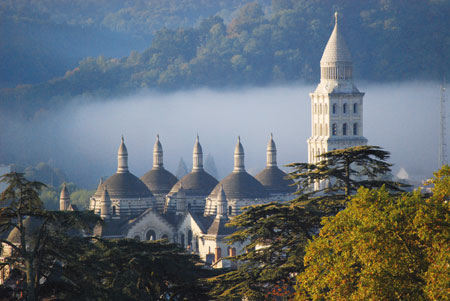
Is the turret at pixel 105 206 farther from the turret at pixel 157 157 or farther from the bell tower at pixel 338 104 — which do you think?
the bell tower at pixel 338 104

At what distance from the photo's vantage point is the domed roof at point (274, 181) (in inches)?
4926

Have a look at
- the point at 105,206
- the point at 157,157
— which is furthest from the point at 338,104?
the point at 105,206

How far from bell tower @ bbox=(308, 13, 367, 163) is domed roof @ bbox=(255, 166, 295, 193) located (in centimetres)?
1060

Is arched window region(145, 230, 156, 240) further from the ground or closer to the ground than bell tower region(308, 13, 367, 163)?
closer to the ground

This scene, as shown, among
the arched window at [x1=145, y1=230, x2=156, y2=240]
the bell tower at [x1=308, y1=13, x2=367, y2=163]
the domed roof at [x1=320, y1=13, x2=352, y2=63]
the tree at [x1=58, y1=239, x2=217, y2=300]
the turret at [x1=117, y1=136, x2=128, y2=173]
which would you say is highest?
the domed roof at [x1=320, y1=13, x2=352, y2=63]

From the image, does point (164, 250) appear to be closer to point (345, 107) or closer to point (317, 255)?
point (317, 255)

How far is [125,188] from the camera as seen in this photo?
12419cm

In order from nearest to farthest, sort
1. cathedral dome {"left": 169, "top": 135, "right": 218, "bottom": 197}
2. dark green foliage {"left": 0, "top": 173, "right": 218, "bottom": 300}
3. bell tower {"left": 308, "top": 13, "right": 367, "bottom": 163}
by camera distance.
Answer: dark green foliage {"left": 0, "top": 173, "right": 218, "bottom": 300}, cathedral dome {"left": 169, "top": 135, "right": 218, "bottom": 197}, bell tower {"left": 308, "top": 13, "right": 367, "bottom": 163}

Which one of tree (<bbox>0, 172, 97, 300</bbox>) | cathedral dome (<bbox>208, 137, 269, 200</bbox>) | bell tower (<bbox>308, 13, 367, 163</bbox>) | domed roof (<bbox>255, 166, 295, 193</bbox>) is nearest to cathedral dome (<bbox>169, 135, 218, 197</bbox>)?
cathedral dome (<bbox>208, 137, 269, 200</bbox>)

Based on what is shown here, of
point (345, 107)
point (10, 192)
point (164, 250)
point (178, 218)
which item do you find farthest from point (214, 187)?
point (10, 192)

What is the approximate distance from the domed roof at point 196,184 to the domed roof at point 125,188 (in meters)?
3.56

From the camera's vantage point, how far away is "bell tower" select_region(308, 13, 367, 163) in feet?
451

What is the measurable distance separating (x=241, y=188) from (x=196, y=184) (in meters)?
7.95

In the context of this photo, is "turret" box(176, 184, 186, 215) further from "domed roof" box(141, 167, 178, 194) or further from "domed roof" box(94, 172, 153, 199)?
"domed roof" box(141, 167, 178, 194)
